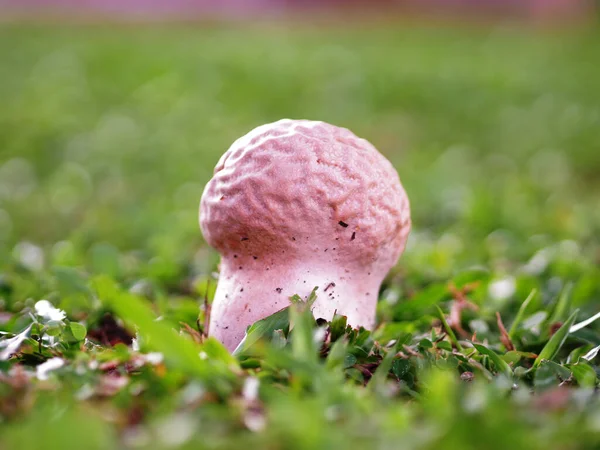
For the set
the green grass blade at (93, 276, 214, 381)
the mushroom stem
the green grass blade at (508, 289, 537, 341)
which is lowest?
Answer: the green grass blade at (508, 289, 537, 341)

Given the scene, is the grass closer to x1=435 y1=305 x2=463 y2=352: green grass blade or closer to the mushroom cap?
x1=435 y1=305 x2=463 y2=352: green grass blade

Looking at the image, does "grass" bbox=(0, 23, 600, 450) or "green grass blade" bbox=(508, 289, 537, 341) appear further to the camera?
"green grass blade" bbox=(508, 289, 537, 341)

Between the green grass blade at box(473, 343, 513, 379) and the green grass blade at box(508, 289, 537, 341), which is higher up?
the green grass blade at box(473, 343, 513, 379)

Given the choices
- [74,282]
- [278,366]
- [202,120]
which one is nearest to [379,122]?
[202,120]

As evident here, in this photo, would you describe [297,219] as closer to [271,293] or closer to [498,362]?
[271,293]

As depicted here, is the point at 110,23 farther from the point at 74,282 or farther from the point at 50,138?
the point at 74,282

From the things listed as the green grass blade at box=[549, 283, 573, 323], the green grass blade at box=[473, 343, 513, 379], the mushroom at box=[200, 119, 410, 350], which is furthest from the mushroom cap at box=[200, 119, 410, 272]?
the green grass blade at box=[549, 283, 573, 323]

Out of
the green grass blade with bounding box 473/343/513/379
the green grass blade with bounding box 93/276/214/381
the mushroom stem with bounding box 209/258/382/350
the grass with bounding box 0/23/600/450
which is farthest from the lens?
the mushroom stem with bounding box 209/258/382/350

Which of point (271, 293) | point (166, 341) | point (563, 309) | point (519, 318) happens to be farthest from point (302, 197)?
point (563, 309)

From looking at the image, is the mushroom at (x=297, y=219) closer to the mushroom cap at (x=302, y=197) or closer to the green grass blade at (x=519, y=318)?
the mushroom cap at (x=302, y=197)
